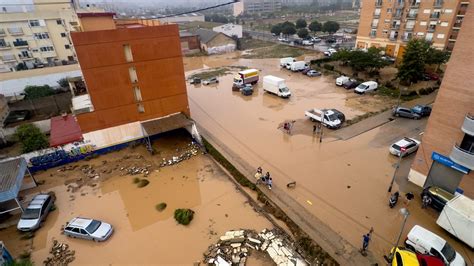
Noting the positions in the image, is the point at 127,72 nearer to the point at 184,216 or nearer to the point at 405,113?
the point at 184,216

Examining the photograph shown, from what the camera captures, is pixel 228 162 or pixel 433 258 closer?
pixel 433 258

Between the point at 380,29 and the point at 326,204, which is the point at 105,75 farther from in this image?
the point at 380,29

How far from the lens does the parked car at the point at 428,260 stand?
39.9ft

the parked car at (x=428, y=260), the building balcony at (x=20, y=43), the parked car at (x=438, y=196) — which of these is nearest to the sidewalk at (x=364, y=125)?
the parked car at (x=438, y=196)

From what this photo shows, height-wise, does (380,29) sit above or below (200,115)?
above

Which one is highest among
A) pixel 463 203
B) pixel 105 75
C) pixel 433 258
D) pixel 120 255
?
pixel 105 75

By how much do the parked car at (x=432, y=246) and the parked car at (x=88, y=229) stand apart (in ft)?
58.4

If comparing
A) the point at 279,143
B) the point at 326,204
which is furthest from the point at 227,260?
the point at 279,143

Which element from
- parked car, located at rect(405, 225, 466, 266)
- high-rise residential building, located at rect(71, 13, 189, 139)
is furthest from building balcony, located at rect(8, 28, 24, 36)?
parked car, located at rect(405, 225, 466, 266)

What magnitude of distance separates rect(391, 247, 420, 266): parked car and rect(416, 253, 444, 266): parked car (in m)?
0.25

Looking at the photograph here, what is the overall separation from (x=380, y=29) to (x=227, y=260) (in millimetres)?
57266

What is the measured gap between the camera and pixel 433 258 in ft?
40.9

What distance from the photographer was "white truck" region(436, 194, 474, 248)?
1369cm

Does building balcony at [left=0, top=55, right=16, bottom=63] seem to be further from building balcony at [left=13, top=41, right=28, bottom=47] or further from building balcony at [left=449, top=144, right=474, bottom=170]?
building balcony at [left=449, top=144, right=474, bottom=170]
